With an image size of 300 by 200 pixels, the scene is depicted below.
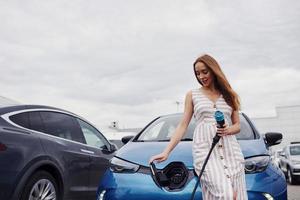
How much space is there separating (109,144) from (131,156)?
3.25 metres

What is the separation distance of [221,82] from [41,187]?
302 cm

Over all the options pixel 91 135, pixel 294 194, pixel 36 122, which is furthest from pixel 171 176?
pixel 294 194

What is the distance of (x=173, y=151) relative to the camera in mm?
3771

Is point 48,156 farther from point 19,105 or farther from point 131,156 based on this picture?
point 131,156

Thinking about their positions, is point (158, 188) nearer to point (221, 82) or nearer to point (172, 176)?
point (172, 176)

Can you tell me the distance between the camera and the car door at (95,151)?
6324 millimetres

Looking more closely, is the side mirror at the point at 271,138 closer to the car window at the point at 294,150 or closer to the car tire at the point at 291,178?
the car tire at the point at 291,178

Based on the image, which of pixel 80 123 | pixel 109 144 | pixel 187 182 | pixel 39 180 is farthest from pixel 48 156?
pixel 187 182

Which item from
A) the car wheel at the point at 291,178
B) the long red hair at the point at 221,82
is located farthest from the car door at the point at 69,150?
the car wheel at the point at 291,178

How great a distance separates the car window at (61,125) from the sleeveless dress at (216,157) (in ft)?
10.5

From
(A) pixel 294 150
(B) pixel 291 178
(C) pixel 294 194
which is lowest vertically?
(B) pixel 291 178

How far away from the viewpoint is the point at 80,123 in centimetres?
664

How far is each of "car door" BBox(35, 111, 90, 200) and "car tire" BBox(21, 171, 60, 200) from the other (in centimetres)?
27

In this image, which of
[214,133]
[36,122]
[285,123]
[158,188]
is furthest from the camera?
[285,123]
